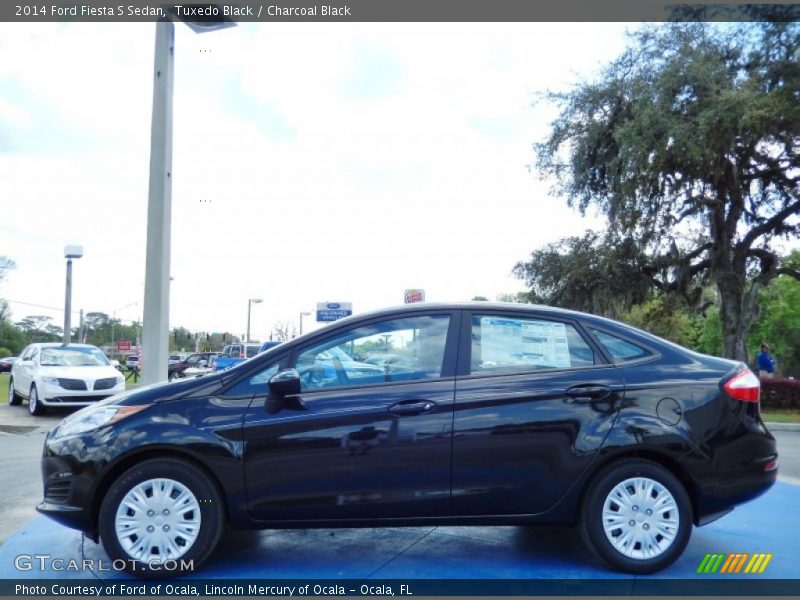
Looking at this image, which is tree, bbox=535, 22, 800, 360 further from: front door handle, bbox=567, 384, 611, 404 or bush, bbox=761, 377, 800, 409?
front door handle, bbox=567, 384, 611, 404

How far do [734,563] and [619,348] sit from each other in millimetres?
1565

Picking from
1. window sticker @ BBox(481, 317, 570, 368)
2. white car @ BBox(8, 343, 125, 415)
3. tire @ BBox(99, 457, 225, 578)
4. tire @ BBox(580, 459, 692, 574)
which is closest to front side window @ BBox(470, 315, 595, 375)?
window sticker @ BBox(481, 317, 570, 368)

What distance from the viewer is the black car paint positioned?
4160 mm

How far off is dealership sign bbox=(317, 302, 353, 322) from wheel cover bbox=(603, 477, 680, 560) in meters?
19.7

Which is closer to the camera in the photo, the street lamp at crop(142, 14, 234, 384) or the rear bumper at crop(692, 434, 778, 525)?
the rear bumper at crop(692, 434, 778, 525)

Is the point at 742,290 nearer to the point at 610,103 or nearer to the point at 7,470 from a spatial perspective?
the point at 610,103

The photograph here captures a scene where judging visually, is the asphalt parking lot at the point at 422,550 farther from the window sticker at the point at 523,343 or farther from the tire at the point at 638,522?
the window sticker at the point at 523,343

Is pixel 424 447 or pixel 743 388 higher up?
pixel 743 388

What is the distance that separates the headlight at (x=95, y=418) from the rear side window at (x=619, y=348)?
2.92m

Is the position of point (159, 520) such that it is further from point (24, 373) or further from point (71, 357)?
point (24, 373)

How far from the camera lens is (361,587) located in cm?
402

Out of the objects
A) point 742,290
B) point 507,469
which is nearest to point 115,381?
point 507,469

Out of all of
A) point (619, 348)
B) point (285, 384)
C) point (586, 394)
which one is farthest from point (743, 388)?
point (285, 384)

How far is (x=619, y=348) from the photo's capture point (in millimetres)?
4535
